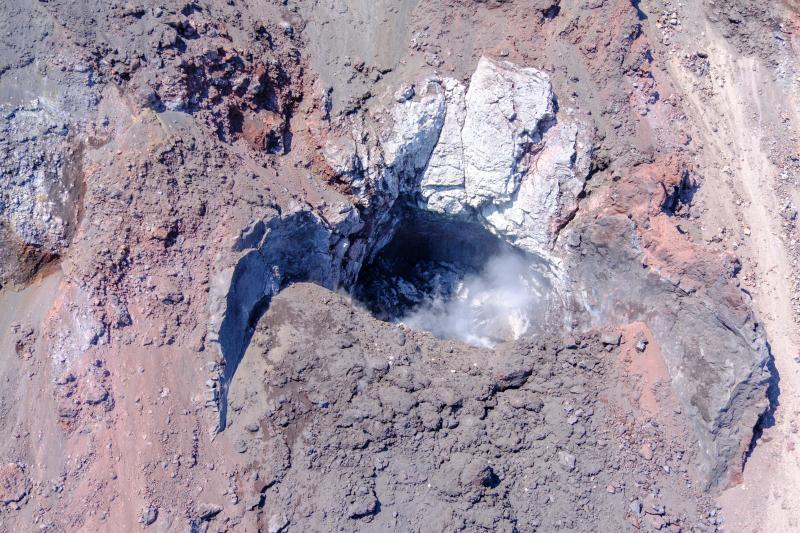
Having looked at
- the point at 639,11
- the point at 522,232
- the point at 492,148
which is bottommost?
the point at 522,232

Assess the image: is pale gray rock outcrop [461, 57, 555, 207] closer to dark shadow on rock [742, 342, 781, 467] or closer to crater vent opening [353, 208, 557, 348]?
crater vent opening [353, 208, 557, 348]

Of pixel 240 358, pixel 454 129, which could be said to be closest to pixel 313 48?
pixel 454 129

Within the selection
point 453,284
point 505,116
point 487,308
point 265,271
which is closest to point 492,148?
point 505,116

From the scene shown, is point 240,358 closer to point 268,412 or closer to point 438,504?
point 268,412

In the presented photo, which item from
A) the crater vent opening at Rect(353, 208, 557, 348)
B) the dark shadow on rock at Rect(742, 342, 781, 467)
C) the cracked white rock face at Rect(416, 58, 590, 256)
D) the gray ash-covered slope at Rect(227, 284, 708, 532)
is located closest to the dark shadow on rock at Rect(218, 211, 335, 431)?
the gray ash-covered slope at Rect(227, 284, 708, 532)

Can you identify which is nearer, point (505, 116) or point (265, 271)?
point (265, 271)

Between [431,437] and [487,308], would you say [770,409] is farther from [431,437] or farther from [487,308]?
[487,308]

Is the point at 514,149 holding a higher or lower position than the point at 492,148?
higher

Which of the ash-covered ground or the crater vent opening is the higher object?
the ash-covered ground

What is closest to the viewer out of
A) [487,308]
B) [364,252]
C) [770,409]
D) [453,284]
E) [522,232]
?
[770,409]

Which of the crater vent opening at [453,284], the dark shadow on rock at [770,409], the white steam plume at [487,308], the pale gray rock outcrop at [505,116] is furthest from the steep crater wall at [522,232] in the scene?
the white steam plume at [487,308]
